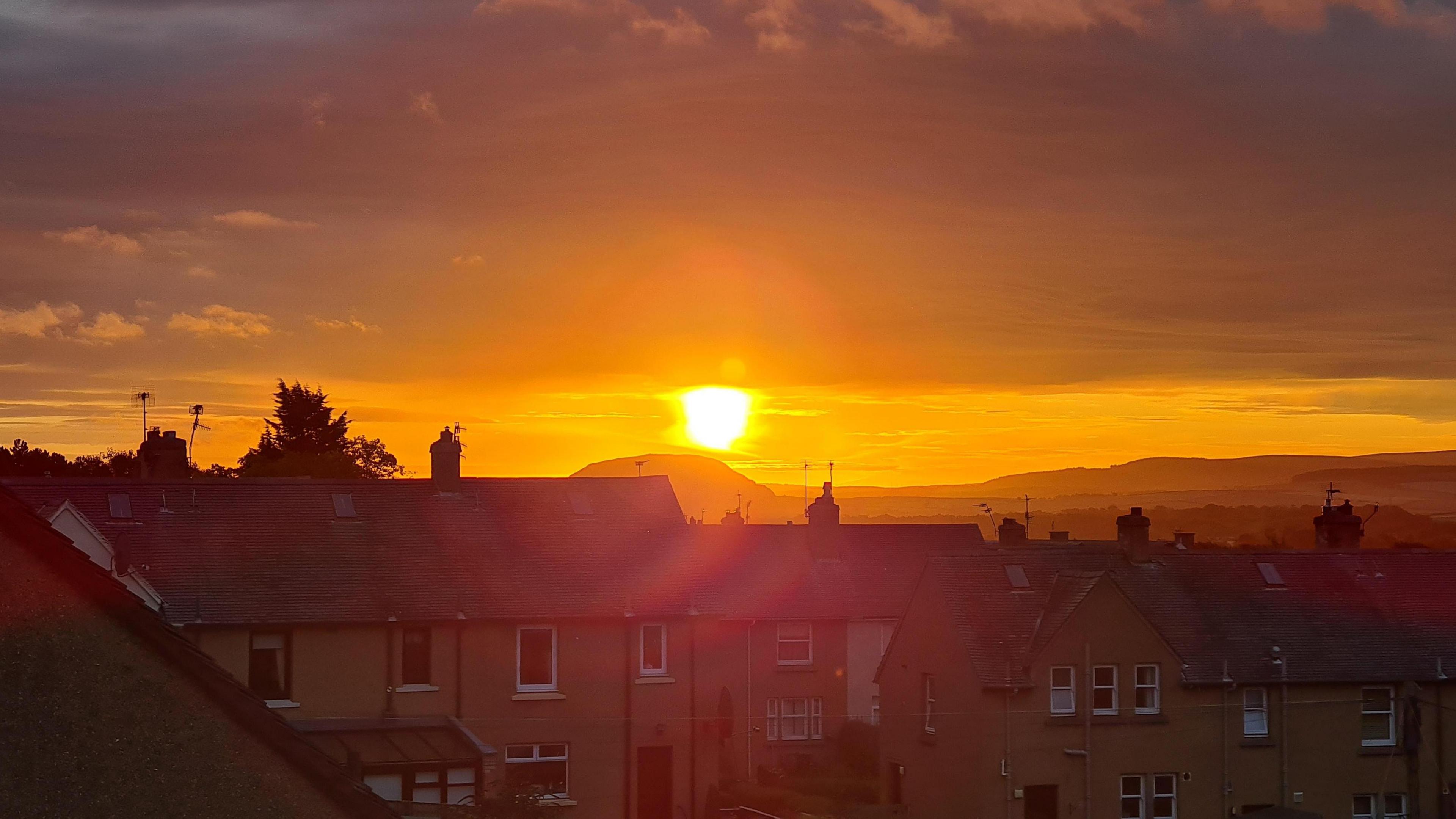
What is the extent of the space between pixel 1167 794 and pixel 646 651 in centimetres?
1676

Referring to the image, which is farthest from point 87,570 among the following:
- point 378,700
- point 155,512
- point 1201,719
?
point 1201,719

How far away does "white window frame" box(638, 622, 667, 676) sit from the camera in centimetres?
4175

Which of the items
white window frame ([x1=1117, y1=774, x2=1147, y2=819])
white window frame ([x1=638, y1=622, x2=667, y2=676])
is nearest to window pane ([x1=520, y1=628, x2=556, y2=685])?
white window frame ([x1=638, y1=622, x2=667, y2=676])

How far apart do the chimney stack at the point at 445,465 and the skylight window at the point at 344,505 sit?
9.39 feet

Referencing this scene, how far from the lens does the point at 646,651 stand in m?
42.0

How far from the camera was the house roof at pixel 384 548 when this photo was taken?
39.7 meters

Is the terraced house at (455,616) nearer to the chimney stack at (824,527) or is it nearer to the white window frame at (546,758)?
the white window frame at (546,758)

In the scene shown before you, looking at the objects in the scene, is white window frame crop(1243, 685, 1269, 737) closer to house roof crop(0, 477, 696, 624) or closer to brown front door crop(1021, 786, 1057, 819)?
brown front door crop(1021, 786, 1057, 819)

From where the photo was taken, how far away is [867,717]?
200ft

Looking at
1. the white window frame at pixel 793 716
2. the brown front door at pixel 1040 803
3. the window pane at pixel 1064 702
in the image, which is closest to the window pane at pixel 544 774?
the brown front door at pixel 1040 803

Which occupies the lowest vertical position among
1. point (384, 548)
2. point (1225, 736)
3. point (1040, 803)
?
point (1040, 803)

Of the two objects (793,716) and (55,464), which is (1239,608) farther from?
(55,464)

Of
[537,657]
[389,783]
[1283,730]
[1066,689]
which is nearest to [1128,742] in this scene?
[1066,689]

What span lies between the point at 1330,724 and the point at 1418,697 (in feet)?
10.6
